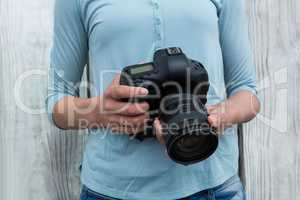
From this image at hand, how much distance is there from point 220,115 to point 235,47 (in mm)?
161

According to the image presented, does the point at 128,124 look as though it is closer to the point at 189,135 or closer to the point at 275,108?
the point at 189,135

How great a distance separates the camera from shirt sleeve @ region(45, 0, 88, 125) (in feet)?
3.08

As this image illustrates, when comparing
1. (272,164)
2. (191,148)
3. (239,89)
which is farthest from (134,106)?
(272,164)

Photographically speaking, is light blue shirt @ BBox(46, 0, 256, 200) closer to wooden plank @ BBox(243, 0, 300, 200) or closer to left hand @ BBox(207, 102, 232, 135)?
left hand @ BBox(207, 102, 232, 135)

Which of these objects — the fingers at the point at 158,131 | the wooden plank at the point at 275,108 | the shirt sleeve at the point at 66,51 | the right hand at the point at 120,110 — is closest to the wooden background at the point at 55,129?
the wooden plank at the point at 275,108

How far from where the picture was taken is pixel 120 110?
33.3 inches

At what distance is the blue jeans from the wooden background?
0.27m

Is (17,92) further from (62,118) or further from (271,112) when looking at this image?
(271,112)

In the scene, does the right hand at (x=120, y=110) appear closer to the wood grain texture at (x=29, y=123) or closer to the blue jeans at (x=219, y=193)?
the blue jeans at (x=219, y=193)

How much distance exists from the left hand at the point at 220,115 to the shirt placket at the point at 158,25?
0.14 metres

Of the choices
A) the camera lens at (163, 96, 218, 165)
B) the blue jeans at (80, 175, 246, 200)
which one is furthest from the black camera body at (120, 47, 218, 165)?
the blue jeans at (80, 175, 246, 200)

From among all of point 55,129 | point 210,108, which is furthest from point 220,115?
point 55,129

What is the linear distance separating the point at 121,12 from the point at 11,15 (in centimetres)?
35

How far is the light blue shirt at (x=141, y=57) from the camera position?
2.86 feet
